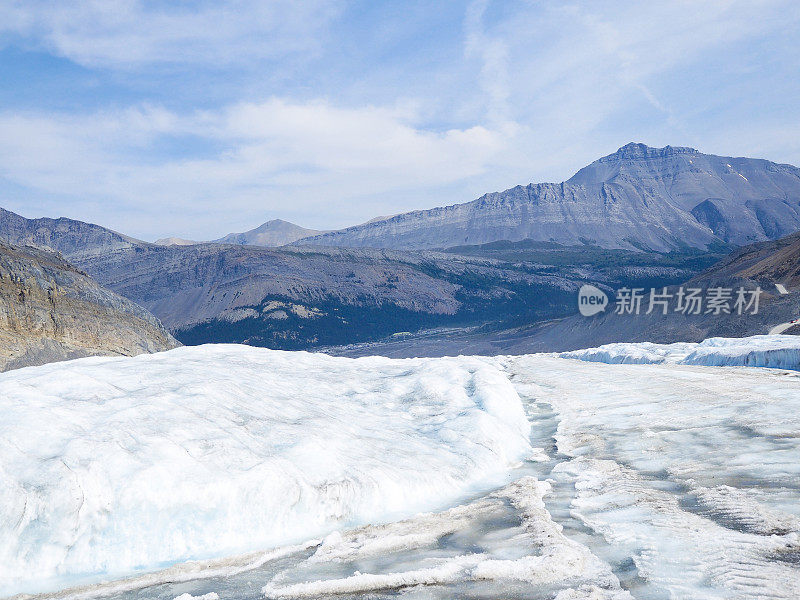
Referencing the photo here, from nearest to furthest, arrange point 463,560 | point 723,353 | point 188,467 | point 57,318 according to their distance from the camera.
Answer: point 463,560 < point 188,467 < point 723,353 < point 57,318

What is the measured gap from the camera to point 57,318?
1492 inches

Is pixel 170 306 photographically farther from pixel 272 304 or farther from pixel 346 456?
pixel 346 456

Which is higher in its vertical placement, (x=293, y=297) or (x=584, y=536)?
(x=293, y=297)

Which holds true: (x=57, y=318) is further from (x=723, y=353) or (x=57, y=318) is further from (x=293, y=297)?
(x=293, y=297)

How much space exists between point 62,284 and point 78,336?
6062 millimetres

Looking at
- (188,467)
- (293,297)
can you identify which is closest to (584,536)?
(188,467)

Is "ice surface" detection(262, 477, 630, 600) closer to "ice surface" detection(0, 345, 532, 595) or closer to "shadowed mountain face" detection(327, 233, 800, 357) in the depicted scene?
"ice surface" detection(0, 345, 532, 595)

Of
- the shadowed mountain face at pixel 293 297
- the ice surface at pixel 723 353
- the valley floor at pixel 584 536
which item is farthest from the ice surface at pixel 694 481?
the shadowed mountain face at pixel 293 297

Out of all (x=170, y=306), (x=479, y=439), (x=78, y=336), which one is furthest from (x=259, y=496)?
(x=170, y=306)

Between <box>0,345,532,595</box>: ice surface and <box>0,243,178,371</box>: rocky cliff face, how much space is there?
26649 mm

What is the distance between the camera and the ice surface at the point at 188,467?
22.8 ft

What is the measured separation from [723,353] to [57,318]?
41850 millimetres

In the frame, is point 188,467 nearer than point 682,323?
Yes

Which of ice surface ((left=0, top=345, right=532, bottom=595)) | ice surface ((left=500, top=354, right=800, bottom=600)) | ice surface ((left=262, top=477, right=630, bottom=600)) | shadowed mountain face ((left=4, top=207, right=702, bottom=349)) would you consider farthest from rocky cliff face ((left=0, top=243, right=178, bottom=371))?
shadowed mountain face ((left=4, top=207, right=702, bottom=349))
